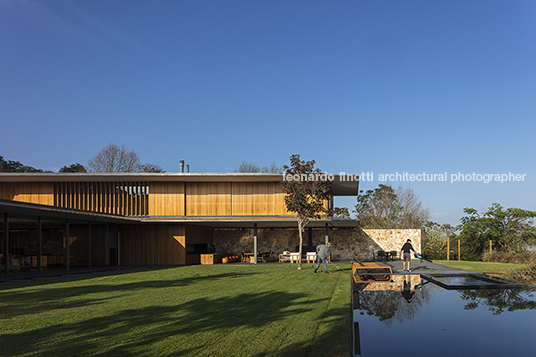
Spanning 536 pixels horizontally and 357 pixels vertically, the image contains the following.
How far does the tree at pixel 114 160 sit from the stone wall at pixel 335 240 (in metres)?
17.1

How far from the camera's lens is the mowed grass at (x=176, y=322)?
4.94 meters

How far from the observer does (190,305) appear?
8.01 m

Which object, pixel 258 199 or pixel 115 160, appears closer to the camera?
pixel 258 199

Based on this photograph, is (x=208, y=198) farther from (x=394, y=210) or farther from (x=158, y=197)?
(x=394, y=210)

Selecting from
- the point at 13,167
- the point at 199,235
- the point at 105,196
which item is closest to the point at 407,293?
the point at 199,235

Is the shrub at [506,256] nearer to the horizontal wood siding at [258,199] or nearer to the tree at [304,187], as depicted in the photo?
the tree at [304,187]

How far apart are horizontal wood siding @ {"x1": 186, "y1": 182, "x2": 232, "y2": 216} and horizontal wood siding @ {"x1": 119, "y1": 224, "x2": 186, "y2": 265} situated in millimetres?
1755

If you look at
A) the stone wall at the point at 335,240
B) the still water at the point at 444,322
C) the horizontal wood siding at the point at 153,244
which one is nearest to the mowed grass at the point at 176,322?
the still water at the point at 444,322

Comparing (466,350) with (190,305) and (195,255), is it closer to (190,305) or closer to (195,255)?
(190,305)

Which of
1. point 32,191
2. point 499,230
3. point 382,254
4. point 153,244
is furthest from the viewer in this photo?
point 499,230

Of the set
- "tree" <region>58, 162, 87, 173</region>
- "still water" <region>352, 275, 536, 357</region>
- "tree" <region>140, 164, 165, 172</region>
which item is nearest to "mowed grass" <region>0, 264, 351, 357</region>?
"still water" <region>352, 275, 536, 357</region>

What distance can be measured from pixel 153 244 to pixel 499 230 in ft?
74.2

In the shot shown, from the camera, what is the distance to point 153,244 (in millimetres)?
23344

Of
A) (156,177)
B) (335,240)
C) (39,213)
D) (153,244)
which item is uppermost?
(156,177)
